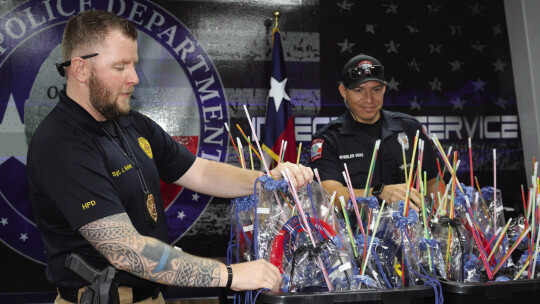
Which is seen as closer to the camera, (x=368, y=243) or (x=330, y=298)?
(x=330, y=298)

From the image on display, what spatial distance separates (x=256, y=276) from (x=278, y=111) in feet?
8.62

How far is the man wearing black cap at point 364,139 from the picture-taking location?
8.51 feet

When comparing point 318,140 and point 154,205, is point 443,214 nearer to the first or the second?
point 154,205

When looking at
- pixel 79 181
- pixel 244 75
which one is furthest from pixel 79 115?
pixel 244 75

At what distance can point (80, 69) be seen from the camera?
4.99 feet

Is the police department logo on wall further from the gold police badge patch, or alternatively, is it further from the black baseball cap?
the gold police badge patch

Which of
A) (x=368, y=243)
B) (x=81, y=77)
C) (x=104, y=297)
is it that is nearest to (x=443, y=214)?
(x=368, y=243)

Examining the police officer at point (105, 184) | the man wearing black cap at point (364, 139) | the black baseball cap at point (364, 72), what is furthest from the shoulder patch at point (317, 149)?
the police officer at point (105, 184)

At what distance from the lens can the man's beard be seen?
152cm

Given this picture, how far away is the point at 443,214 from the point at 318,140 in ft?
3.79

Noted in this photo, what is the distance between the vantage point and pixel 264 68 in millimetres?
4023

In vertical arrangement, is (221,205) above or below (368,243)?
above

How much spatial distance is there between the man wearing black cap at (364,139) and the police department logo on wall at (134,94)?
57.9 inches

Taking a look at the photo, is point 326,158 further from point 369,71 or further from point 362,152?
point 369,71
